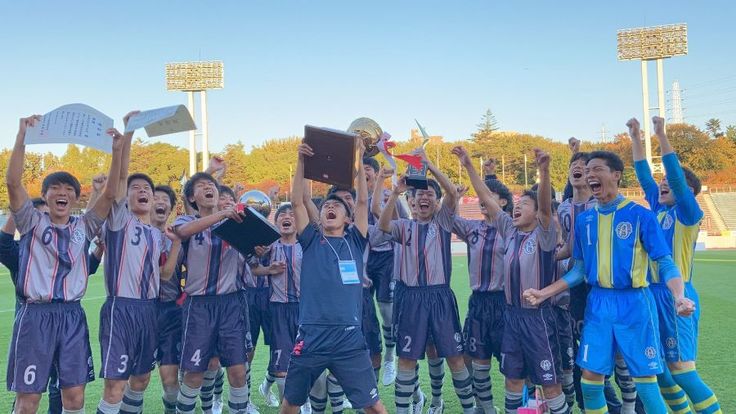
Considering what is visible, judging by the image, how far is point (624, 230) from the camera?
4.73 metres

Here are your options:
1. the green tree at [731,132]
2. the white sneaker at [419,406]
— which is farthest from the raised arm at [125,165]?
the green tree at [731,132]

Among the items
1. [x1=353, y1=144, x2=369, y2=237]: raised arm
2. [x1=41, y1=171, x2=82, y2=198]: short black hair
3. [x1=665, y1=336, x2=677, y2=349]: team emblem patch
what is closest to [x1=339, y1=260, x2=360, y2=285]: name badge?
[x1=353, y1=144, x2=369, y2=237]: raised arm

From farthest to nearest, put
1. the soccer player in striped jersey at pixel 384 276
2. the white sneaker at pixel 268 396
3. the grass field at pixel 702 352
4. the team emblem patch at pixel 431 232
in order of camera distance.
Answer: the soccer player in striped jersey at pixel 384 276 < the white sneaker at pixel 268 396 < the grass field at pixel 702 352 < the team emblem patch at pixel 431 232

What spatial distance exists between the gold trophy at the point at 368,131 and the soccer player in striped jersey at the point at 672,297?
8.15 ft

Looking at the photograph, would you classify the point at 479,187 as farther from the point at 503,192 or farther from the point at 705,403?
the point at 705,403

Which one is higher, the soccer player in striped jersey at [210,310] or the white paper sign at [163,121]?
the white paper sign at [163,121]

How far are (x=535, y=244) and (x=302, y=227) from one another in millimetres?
2005

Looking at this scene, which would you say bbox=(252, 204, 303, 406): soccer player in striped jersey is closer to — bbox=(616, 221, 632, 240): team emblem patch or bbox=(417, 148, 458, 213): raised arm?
bbox=(417, 148, 458, 213): raised arm

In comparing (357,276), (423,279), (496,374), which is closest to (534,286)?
(423,279)

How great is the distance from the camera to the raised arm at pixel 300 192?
16.2 feet

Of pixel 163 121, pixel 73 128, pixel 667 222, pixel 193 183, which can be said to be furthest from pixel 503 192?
pixel 73 128

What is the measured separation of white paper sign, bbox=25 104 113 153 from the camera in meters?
4.75

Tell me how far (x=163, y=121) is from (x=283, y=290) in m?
2.07

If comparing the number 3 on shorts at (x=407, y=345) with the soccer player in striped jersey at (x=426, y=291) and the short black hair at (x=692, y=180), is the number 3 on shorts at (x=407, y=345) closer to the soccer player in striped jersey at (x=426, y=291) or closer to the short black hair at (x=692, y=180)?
the soccer player in striped jersey at (x=426, y=291)
